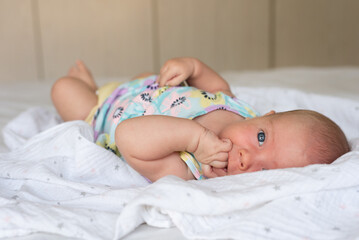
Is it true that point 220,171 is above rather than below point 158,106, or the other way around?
below

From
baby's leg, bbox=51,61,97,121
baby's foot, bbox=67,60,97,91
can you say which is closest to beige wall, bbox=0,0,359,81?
baby's foot, bbox=67,60,97,91

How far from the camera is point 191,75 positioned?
50.7 inches

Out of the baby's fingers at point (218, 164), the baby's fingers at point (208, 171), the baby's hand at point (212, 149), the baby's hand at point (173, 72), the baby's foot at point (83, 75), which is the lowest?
the baby's fingers at point (208, 171)

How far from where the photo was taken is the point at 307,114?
0.95m

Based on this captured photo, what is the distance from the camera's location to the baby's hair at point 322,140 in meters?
0.88

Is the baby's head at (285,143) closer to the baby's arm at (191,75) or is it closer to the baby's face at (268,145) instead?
the baby's face at (268,145)

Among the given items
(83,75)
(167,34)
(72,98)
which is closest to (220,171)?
(72,98)

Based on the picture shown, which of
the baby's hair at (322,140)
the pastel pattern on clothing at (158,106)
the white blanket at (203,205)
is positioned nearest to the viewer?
the white blanket at (203,205)

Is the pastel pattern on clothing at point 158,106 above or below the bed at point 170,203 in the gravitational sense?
above

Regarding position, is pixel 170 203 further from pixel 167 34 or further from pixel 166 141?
pixel 167 34

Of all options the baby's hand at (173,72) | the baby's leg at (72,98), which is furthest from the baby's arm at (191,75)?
the baby's leg at (72,98)

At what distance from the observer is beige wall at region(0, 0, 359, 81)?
349 cm

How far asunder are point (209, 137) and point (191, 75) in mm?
405

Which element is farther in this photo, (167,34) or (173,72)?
(167,34)
